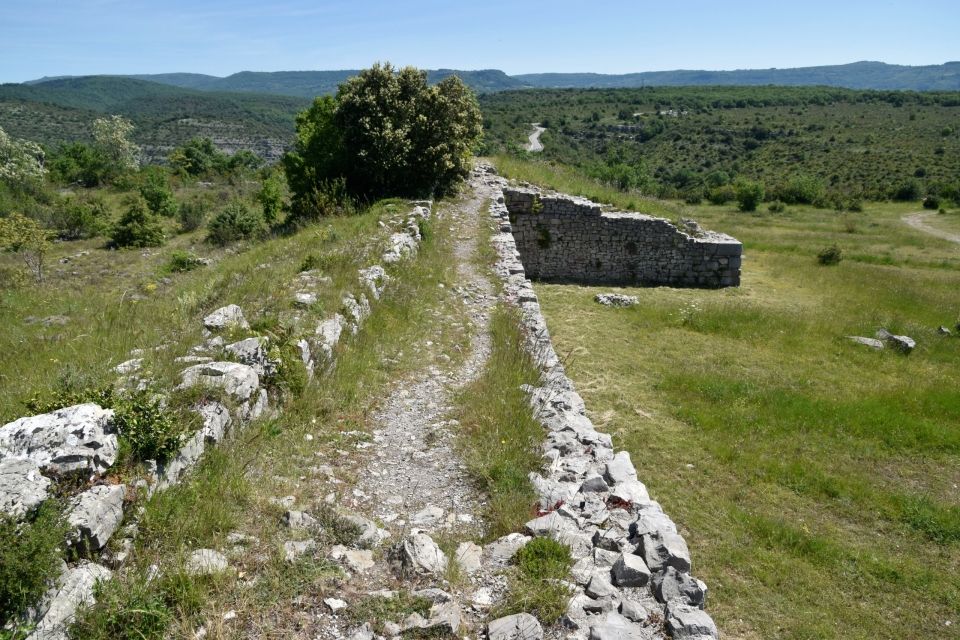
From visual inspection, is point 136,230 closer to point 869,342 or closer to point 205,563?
point 205,563

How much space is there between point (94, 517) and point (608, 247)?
16.1m

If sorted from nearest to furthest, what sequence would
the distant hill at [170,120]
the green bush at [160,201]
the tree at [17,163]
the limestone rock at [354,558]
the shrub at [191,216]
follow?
1. the limestone rock at [354,558]
2. the shrub at [191,216]
3. the green bush at [160,201]
4. the tree at [17,163]
5. the distant hill at [170,120]

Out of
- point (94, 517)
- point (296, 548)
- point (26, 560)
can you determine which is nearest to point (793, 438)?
point (296, 548)

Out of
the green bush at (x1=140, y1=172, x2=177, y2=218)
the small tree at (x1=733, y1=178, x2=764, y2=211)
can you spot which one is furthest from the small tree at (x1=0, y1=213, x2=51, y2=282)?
the small tree at (x1=733, y1=178, x2=764, y2=211)

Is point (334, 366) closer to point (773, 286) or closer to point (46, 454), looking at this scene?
point (46, 454)

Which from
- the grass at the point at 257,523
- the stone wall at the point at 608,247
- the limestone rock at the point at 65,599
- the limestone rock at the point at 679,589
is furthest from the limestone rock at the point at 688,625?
the stone wall at the point at 608,247

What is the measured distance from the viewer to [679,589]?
12.5 ft

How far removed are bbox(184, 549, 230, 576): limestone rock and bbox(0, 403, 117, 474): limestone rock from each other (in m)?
0.82

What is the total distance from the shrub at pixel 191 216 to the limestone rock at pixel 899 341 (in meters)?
26.6

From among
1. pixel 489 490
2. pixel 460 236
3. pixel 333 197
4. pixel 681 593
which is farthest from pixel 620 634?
pixel 333 197

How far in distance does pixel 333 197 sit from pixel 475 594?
13.3m

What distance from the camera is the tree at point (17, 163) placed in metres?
33.3

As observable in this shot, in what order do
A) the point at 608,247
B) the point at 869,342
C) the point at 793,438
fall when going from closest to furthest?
the point at 793,438
the point at 869,342
the point at 608,247

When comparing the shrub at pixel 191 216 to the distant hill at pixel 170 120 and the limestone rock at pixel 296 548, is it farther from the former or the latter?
the distant hill at pixel 170 120
